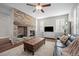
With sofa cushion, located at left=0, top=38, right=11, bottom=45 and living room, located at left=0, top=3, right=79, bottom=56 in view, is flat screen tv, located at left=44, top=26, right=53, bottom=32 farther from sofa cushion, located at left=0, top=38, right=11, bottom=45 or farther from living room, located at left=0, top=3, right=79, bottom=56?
sofa cushion, located at left=0, top=38, right=11, bottom=45

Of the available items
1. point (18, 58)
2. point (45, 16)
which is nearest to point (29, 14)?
point (45, 16)

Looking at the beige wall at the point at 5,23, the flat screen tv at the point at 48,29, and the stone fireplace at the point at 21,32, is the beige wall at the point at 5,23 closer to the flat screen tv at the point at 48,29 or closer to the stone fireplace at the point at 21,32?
the stone fireplace at the point at 21,32

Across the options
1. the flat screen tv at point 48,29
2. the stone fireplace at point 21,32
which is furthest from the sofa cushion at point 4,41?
the flat screen tv at point 48,29

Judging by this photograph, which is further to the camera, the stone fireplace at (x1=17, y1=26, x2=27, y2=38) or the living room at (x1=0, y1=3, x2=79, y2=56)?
the stone fireplace at (x1=17, y1=26, x2=27, y2=38)

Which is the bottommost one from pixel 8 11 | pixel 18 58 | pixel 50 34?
pixel 18 58

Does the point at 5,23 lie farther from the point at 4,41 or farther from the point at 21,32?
the point at 21,32

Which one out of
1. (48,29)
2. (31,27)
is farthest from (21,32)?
(48,29)

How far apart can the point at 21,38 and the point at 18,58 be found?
3.99 ft

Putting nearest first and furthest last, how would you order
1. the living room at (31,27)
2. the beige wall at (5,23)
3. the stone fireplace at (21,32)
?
the beige wall at (5,23), the living room at (31,27), the stone fireplace at (21,32)

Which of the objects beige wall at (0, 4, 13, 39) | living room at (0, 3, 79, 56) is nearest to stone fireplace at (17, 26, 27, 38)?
living room at (0, 3, 79, 56)

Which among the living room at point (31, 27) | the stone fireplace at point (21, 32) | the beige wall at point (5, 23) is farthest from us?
the stone fireplace at point (21, 32)

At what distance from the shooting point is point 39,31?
3.01 m

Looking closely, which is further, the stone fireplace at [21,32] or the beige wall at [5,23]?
the stone fireplace at [21,32]

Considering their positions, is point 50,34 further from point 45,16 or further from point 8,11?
point 8,11
